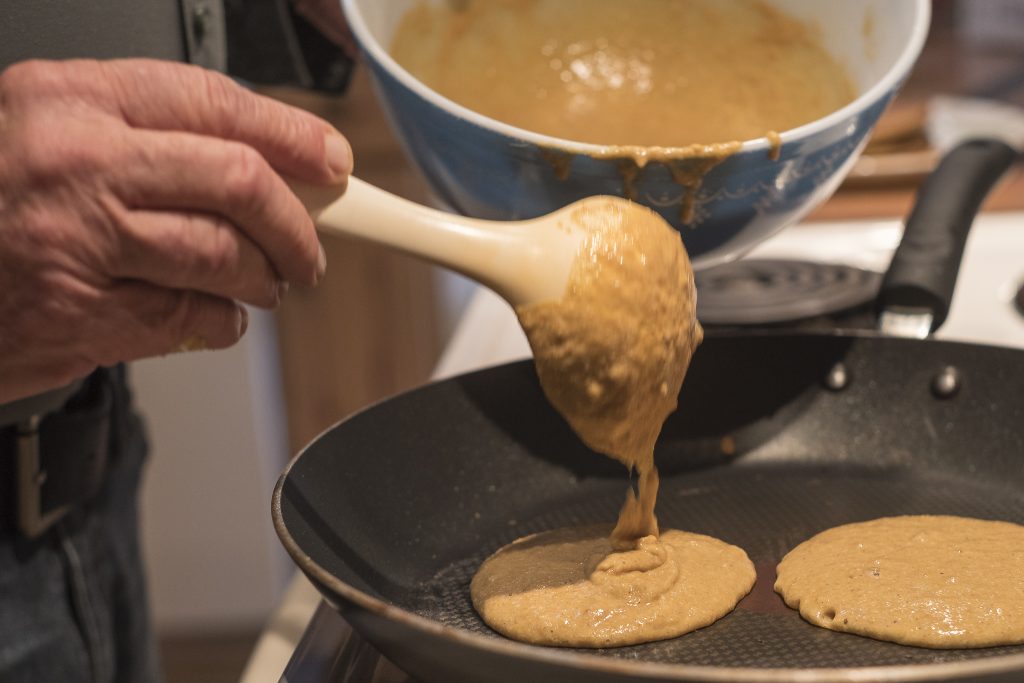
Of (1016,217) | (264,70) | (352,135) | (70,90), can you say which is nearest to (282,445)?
(352,135)

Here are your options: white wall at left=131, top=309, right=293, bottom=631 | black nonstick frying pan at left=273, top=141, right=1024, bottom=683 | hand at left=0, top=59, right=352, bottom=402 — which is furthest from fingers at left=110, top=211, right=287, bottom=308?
white wall at left=131, top=309, right=293, bottom=631

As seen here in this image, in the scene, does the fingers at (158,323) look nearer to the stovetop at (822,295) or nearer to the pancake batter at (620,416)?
the pancake batter at (620,416)

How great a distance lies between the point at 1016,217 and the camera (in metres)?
1.41

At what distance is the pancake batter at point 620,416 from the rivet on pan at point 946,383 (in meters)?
0.26

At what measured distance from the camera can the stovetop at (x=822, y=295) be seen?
1.06m

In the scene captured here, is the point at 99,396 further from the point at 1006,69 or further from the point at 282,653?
the point at 1006,69

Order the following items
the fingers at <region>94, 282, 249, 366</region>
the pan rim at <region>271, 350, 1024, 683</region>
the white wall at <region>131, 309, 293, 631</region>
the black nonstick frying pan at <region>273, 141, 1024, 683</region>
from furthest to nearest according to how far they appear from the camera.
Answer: the white wall at <region>131, 309, 293, 631</region> → the black nonstick frying pan at <region>273, 141, 1024, 683</region> → the fingers at <region>94, 282, 249, 366</region> → the pan rim at <region>271, 350, 1024, 683</region>

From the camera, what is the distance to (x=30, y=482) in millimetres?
838

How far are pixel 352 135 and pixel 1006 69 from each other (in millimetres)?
1272

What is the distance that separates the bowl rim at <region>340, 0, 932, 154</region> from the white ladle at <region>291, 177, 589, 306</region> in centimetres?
9

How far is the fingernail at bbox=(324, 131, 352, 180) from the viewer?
0.63 metres

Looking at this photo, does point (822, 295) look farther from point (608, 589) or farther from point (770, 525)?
point (608, 589)

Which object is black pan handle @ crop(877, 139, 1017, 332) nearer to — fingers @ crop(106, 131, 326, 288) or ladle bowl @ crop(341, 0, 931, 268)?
ladle bowl @ crop(341, 0, 931, 268)

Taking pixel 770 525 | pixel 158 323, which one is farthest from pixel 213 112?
pixel 770 525
